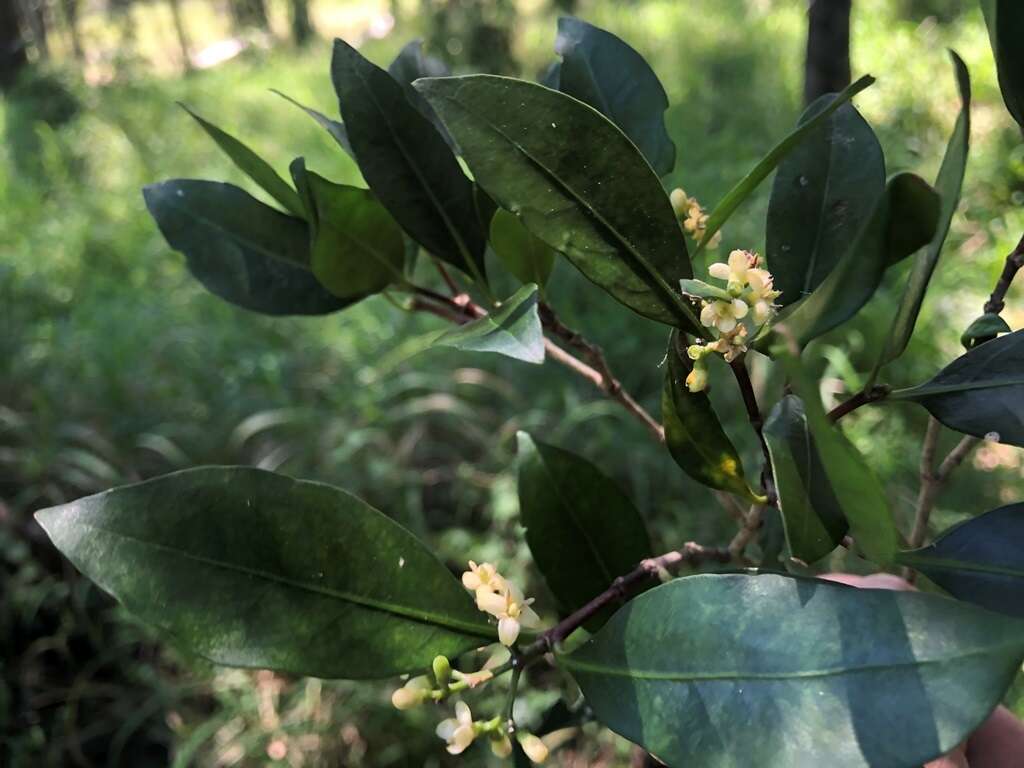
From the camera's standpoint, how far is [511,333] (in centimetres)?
33

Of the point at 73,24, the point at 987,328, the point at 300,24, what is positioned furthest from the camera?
the point at 300,24

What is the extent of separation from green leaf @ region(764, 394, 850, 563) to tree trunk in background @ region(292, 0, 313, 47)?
5952mm

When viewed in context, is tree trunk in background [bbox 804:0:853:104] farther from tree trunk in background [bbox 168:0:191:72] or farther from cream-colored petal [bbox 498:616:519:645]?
tree trunk in background [bbox 168:0:191:72]

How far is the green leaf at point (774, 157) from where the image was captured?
28 centimetres

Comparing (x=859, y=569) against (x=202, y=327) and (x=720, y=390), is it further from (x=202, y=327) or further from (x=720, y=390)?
(x=202, y=327)

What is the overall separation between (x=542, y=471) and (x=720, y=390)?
1034mm

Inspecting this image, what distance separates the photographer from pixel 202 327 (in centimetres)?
178

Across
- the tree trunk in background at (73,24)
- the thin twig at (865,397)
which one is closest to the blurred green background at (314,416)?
the thin twig at (865,397)

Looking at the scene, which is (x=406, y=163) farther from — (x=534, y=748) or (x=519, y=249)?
(x=534, y=748)

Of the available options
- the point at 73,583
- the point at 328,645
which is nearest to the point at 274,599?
the point at 328,645

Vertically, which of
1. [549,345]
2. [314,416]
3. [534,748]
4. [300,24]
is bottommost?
[314,416]

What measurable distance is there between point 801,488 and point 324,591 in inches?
8.0

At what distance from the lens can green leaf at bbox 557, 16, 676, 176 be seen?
0.42m

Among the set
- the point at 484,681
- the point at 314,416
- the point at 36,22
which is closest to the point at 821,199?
the point at 484,681
